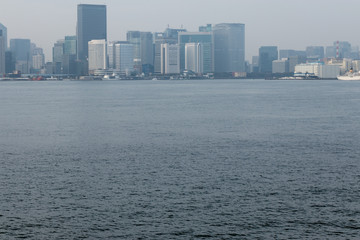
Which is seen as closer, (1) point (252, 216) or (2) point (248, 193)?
(1) point (252, 216)

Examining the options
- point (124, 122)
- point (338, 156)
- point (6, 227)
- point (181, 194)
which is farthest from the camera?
point (124, 122)

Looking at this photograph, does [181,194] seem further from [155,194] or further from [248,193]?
[248,193]

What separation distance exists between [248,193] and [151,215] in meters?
6.65

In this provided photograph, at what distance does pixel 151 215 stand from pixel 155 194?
3.88 meters

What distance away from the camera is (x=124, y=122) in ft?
237

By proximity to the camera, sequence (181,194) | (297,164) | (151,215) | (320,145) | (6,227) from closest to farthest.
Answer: (6,227), (151,215), (181,194), (297,164), (320,145)

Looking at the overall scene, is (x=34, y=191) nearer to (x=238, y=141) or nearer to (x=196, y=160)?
(x=196, y=160)

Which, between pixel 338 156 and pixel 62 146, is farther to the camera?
pixel 62 146

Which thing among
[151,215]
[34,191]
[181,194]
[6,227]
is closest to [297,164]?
[181,194]

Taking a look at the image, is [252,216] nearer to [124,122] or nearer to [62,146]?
[62,146]

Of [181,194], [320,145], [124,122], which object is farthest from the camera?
[124,122]

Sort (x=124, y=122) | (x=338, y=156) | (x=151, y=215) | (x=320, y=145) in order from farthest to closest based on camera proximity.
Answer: (x=124, y=122), (x=320, y=145), (x=338, y=156), (x=151, y=215)

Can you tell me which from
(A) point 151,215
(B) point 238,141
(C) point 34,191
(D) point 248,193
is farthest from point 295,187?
(B) point 238,141

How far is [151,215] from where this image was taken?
1155 inches
